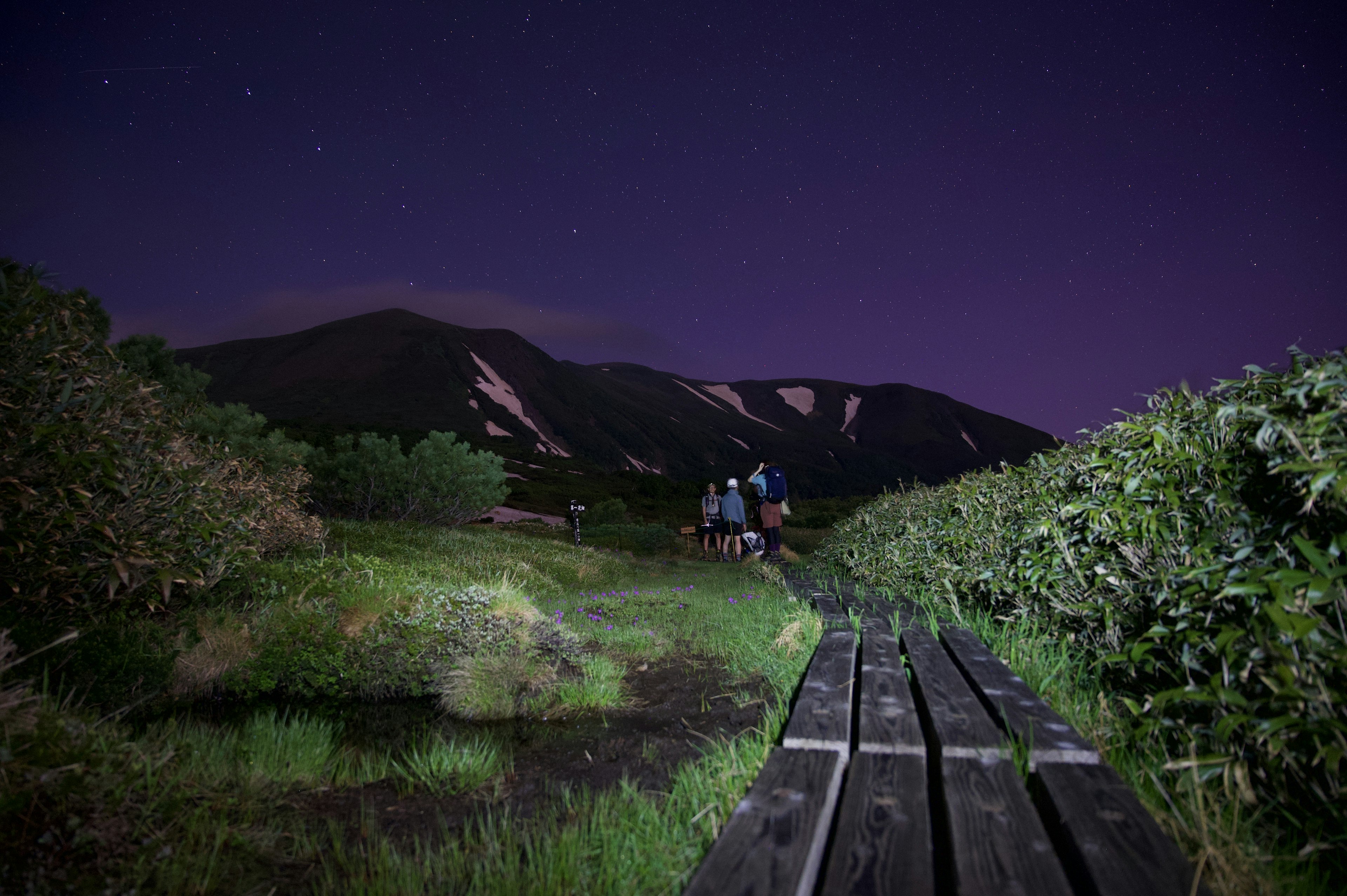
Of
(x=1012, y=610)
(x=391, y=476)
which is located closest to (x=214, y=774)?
(x=1012, y=610)

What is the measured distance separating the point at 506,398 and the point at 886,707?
13199cm

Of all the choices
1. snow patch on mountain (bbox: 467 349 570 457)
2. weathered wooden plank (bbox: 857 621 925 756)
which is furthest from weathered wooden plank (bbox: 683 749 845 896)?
snow patch on mountain (bbox: 467 349 570 457)

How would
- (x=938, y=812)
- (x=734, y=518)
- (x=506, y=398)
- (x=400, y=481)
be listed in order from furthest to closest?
(x=506, y=398) < (x=400, y=481) < (x=734, y=518) < (x=938, y=812)

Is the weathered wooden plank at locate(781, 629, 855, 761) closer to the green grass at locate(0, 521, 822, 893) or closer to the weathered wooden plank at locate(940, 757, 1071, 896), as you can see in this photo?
the green grass at locate(0, 521, 822, 893)

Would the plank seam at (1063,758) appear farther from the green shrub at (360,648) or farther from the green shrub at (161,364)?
the green shrub at (161,364)

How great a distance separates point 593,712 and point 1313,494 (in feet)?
12.4

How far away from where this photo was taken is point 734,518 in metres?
14.6

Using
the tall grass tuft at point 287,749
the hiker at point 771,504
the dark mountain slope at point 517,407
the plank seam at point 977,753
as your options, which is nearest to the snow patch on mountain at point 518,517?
the hiker at point 771,504

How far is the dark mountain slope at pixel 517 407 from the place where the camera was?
111438 mm

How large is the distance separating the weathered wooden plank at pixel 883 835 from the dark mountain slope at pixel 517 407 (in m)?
89.7

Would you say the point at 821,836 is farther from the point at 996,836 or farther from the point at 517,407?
the point at 517,407

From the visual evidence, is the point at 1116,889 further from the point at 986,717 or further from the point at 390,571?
the point at 390,571

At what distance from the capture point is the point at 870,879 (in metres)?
1.55

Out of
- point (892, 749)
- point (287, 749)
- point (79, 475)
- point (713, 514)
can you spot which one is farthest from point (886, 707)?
point (713, 514)
